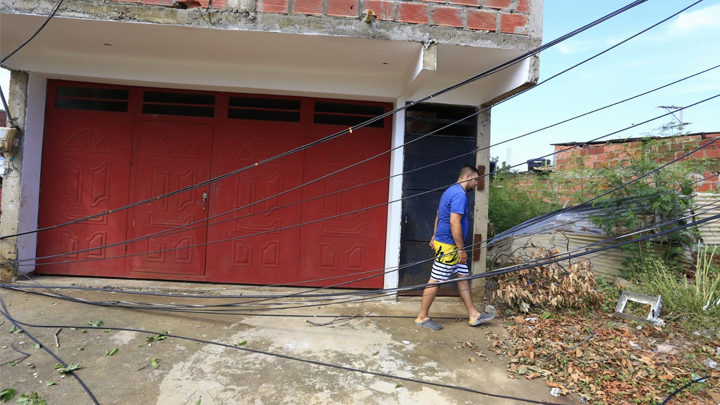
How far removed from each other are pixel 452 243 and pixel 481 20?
2.15m

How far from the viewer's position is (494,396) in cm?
286

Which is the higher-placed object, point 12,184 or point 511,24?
point 511,24

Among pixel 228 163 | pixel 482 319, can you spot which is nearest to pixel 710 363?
pixel 482 319

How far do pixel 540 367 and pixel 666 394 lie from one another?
83 centimetres

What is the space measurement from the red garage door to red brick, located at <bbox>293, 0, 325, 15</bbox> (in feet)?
4.73

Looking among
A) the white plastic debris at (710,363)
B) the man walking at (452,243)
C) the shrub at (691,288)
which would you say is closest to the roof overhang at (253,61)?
the man walking at (452,243)

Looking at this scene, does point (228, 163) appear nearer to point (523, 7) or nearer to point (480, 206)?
point (480, 206)

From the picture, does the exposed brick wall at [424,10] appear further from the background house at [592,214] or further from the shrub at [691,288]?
the shrub at [691,288]

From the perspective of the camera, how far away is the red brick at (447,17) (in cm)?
377

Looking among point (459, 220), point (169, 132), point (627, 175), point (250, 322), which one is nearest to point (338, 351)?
point (250, 322)

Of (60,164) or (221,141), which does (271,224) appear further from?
(60,164)

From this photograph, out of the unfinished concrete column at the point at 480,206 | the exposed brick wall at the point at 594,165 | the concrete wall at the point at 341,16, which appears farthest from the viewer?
the exposed brick wall at the point at 594,165

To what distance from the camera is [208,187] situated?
16.3 feet

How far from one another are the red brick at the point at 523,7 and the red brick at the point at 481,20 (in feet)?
1.02
